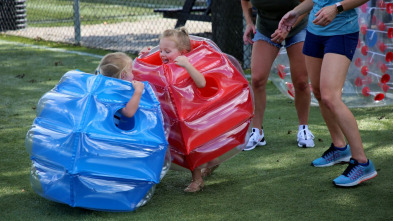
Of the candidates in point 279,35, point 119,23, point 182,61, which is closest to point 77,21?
point 119,23

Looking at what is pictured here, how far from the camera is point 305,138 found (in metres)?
5.11

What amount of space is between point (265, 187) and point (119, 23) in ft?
35.3

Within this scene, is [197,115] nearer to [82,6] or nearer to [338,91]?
[338,91]

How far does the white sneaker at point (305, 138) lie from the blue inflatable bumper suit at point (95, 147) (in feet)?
5.81

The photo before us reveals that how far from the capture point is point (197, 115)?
3.80 metres

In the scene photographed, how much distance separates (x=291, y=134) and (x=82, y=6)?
1403 centimetres

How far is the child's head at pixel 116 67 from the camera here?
3.83m

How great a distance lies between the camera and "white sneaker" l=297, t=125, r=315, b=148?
5109 millimetres

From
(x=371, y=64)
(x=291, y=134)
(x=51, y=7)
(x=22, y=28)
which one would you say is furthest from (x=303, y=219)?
(x=51, y=7)

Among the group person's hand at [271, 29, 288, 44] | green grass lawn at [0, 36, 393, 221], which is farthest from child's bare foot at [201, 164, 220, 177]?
person's hand at [271, 29, 288, 44]

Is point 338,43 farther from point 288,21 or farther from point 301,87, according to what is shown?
point 301,87

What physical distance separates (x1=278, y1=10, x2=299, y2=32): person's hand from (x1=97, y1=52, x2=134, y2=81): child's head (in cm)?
131

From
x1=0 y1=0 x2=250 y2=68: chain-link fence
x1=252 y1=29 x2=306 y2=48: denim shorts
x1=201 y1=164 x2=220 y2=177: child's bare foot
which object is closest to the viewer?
x1=201 y1=164 x2=220 y2=177: child's bare foot

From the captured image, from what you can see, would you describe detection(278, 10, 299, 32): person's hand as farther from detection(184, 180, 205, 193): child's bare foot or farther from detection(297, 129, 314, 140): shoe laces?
detection(184, 180, 205, 193): child's bare foot
